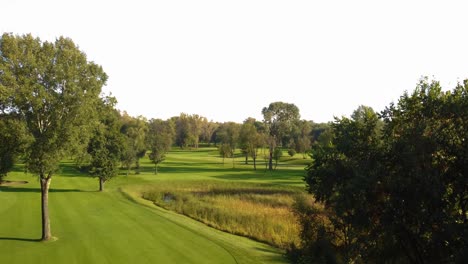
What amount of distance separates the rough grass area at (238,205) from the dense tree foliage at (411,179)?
11.9 metres

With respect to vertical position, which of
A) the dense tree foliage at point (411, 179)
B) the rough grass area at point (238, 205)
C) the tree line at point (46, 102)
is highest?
the tree line at point (46, 102)

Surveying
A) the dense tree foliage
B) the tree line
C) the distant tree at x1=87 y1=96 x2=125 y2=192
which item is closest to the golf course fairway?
the tree line

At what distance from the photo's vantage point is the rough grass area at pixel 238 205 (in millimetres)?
29328

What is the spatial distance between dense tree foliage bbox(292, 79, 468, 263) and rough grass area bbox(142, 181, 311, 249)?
1187 centimetres

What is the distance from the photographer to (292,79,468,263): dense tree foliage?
12.7m

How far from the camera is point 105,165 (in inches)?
1903

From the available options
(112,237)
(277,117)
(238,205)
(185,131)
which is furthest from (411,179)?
(185,131)

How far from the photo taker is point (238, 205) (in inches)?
1554

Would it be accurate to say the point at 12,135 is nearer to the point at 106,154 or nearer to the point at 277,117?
the point at 106,154

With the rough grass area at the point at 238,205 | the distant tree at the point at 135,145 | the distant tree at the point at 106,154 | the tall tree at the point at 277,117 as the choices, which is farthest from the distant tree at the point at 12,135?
the tall tree at the point at 277,117

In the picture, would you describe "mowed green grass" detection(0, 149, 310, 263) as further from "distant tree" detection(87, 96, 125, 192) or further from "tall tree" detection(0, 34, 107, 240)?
→ "distant tree" detection(87, 96, 125, 192)

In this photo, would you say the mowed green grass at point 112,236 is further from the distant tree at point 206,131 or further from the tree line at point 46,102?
the distant tree at point 206,131

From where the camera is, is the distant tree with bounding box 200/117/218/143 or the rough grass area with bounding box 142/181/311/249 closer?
the rough grass area with bounding box 142/181/311/249

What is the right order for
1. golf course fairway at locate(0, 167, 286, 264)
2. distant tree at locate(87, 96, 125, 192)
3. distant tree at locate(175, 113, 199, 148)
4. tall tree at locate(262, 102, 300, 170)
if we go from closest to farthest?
golf course fairway at locate(0, 167, 286, 264) → distant tree at locate(87, 96, 125, 192) → tall tree at locate(262, 102, 300, 170) → distant tree at locate(175, 113, 199, 148)
